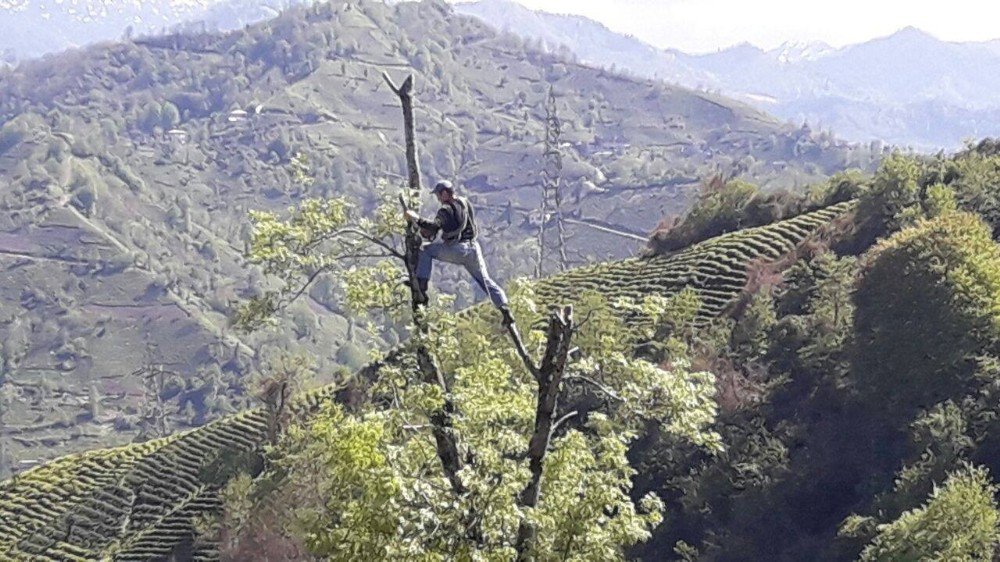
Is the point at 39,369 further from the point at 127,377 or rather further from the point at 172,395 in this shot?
the point at 172,395

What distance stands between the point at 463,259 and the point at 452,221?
451 millimetres

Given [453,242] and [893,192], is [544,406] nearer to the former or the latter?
[453,242]

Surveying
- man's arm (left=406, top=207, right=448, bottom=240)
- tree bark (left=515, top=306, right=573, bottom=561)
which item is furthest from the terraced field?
tree bark (left=515, top=306, right=573, bottom=561)

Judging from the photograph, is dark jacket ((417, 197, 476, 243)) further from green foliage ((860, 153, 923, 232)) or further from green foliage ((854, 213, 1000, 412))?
green foliage ((860, 153, 923, 232))

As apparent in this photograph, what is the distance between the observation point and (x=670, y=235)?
62.2 m

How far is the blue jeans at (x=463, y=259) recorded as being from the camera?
1166 centimetres

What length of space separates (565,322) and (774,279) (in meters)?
38.7

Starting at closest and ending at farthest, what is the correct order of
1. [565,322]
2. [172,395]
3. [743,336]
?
1. [565,322]
2. [743,336]
3. [172,395]

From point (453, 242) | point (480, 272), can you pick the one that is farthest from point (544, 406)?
point (453, 242)

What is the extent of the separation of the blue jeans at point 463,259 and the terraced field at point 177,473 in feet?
116

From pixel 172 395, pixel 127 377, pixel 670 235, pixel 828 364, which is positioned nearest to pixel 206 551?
pixel 828 364

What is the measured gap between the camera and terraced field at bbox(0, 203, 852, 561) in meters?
49.6

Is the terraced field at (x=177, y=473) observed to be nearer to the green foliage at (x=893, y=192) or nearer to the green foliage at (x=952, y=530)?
the green foliage at (x=893, y=192)

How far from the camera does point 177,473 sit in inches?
2259
